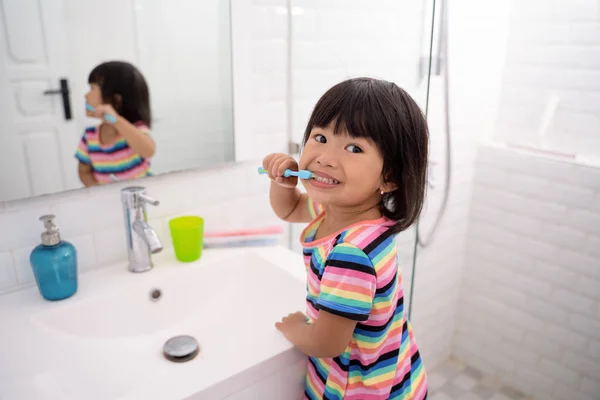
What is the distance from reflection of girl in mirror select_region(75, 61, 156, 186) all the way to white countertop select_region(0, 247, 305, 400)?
22 cm

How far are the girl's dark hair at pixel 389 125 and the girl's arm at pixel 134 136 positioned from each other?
441 millimetres

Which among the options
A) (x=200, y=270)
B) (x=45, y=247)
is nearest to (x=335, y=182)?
(x=200, y=270)

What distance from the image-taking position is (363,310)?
0.73m

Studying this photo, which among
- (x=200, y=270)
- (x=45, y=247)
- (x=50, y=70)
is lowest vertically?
(x=200, y=270)

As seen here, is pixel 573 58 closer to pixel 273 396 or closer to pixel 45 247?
pixel 273 396

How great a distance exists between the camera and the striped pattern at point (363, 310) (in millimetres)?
734

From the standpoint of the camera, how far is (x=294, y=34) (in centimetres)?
121

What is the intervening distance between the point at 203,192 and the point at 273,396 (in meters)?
0.53

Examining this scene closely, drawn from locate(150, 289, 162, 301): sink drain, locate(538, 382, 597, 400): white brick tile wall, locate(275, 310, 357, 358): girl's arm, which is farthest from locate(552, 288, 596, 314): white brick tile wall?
locate(150, 289, 162, 301): sink drain

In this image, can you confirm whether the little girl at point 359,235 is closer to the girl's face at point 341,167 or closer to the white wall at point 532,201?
the girl's face at point 341,167

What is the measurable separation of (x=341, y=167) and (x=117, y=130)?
0.54 m

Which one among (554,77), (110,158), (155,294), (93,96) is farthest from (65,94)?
(554,77)

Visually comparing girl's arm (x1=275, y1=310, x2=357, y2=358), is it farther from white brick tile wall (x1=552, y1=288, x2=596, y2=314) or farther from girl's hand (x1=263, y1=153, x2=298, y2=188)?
white brick tile wall (x1=552, y1=288, x2=596, y2=314)

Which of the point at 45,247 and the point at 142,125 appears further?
the point at 142,125
